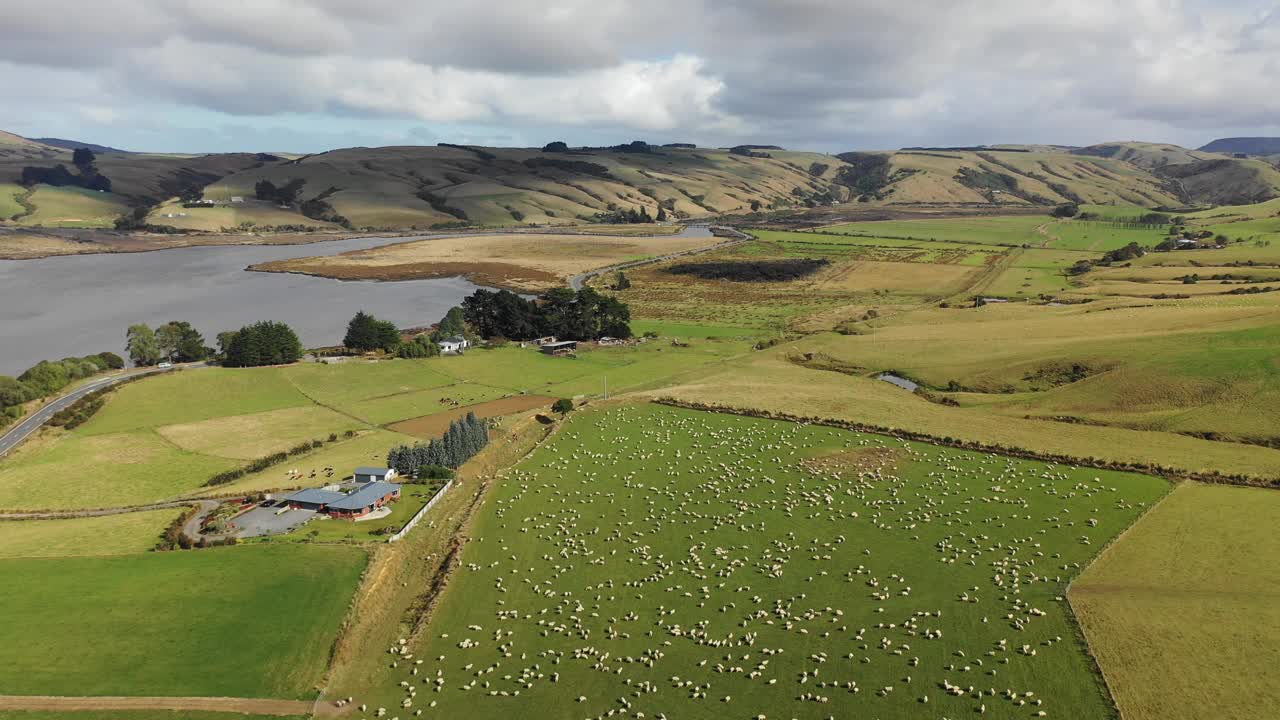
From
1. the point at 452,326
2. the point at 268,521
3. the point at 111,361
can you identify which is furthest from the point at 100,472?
the point at 452,326

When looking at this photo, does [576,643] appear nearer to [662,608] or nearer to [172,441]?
[662,608]

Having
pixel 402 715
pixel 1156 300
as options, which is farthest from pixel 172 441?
pixel 1156 300

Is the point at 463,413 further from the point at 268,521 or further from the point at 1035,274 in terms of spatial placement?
the point at 1035,274

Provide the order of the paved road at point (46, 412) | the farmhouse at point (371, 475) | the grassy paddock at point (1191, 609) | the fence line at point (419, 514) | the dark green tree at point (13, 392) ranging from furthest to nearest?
the dark green tree at point (13, 392), the paved road at point (46, 412), the farmhouse at point (371, 475), the fence line at point (419, 514), the grassy paddock at point (1191, 609)

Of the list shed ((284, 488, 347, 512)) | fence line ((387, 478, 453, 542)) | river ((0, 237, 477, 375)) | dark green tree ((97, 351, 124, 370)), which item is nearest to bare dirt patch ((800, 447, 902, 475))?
fence line ((387, 478, 453, 542))

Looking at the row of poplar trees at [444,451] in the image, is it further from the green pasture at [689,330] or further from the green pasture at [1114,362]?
the green pasture at [689,330]

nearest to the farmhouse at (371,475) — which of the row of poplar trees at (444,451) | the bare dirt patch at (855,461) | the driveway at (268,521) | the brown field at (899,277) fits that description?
the row of poplar trees at (444,451)
